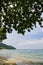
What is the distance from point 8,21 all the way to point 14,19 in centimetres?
35

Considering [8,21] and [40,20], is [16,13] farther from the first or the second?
[40,20]

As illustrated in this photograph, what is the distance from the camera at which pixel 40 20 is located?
11.5m

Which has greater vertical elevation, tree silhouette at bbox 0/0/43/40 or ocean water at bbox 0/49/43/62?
ocean water at bbox 0/49/43/62

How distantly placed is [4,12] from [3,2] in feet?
2.60

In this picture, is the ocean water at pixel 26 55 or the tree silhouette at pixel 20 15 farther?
the ocean water at pixel 26 55

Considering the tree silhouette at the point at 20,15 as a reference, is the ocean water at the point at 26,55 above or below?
above

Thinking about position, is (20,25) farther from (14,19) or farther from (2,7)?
(2,7)

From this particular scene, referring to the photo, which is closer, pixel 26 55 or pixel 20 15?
pixel 20 15

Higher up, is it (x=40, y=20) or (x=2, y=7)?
(x=2, y=7)

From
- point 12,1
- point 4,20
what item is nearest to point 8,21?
point 4,20

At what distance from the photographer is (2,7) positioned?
11695 mm

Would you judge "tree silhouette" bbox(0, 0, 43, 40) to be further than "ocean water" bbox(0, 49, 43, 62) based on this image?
No

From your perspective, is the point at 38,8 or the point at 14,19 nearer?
the point at 38,8

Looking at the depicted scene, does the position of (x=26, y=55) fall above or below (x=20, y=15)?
above
